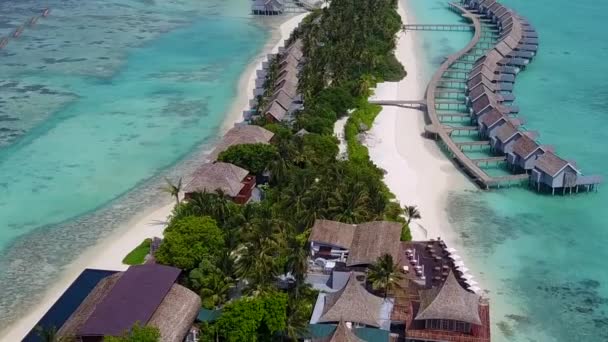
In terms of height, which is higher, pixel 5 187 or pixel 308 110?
pixel 308 110

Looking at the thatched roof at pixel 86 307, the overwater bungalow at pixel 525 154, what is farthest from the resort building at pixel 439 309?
the overwater bungalow at pixel 525 154

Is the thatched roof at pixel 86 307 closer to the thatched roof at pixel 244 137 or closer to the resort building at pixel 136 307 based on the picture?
the resort building at pixel 136 307

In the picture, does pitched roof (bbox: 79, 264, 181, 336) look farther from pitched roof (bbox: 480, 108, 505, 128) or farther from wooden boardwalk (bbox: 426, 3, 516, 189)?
pitched roof (bbox: 480, 108, 505, 128)

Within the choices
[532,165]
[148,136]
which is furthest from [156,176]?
[532,165]

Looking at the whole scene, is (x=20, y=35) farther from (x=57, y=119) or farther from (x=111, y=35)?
(x=57, y=119)

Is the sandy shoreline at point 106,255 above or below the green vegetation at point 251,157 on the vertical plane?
below

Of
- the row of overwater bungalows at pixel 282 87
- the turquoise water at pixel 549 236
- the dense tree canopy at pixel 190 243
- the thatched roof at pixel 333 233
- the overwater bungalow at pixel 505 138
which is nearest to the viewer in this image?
the turquoise water at pixel 549 236

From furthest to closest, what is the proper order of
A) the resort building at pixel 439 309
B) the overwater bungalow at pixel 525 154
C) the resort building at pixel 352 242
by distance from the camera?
1. the overwater bungalow at pixel 525 154
2. the resort building at pixel 352 242
3. the resort building at pixel 439 309
